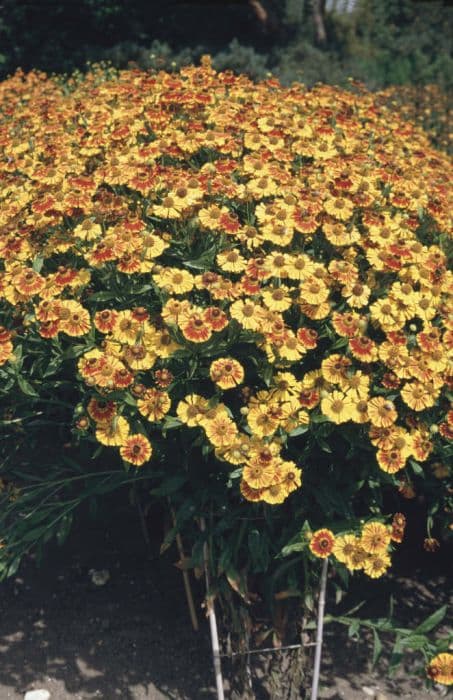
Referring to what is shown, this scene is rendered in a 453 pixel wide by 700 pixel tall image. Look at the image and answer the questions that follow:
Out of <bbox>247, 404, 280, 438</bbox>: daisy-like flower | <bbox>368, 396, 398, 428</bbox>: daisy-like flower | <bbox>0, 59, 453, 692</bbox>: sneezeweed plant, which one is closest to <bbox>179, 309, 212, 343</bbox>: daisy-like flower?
<bbox>0, 59, 453, 692</bbox>: sneezeweed plant

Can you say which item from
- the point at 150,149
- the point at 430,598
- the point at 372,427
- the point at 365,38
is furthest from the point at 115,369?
the point at 365,38

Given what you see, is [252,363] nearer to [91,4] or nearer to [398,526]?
[398,526]

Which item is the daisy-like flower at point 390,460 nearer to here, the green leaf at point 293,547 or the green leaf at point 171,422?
the green leaf at point 293,547

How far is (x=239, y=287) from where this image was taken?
6.78 feet

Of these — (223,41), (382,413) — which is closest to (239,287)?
(382,413)

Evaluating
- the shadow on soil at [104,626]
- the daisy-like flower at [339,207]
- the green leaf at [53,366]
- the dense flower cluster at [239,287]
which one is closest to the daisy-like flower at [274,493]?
the dense flower cluster at [239,287]

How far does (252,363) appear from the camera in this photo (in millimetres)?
2176

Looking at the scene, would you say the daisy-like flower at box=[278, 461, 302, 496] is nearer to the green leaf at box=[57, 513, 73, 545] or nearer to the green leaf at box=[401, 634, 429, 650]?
the green leaf at box=[401, 634, 429, 650]

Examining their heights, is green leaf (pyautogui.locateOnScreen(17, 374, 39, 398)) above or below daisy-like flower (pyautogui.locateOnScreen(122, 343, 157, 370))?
below

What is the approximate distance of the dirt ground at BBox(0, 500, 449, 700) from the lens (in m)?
2.46

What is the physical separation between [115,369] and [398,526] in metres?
0.95

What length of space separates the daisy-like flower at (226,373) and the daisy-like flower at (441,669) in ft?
2.73

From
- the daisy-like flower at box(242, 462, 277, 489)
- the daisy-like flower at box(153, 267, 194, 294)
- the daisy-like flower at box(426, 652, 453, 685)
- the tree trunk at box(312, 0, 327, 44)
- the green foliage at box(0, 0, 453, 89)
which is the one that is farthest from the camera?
the tree trunk at box(312, 0, 327, 44)

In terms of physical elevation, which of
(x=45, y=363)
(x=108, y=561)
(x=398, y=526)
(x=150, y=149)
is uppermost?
(x=150, y=149)
